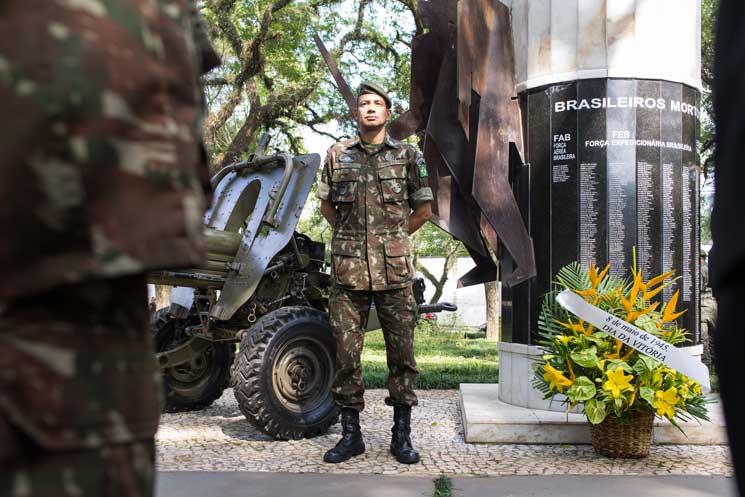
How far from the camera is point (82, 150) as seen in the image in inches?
36.2

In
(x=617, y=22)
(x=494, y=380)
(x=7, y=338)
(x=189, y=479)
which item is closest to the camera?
(x=7, y=338)

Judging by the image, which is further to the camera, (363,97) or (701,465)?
(363,97)

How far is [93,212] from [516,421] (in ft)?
12.9

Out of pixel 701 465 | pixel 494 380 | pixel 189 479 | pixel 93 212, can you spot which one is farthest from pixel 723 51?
pixel 494 380

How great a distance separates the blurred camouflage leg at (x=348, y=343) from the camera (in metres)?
4.29

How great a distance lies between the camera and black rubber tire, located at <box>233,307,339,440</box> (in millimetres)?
4484

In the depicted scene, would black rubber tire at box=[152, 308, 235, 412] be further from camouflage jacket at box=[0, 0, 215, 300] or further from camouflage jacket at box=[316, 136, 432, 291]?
camouflage jacket at box=[0, 0, 215, 300]

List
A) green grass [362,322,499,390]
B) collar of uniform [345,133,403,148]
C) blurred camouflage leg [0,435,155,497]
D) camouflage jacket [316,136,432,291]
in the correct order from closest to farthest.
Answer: blurred camouflage leg [0,435,155,497], camouflage jacket [316,136,432,291], collar of uniform [345,133,403,148], green grass [362,322,499,390]

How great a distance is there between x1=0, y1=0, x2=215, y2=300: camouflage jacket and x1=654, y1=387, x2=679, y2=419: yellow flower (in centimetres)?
347

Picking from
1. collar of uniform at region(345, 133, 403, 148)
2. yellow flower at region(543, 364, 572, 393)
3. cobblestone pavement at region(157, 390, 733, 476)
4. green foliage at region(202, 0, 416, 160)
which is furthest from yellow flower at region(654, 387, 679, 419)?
green foliage at region(202, 0, 416, 160)

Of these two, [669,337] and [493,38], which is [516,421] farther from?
[493,38]

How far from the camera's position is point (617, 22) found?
4.93 metres

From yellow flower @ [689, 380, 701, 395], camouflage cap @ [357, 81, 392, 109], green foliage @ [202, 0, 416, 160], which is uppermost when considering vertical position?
green foliage @ [202, 0, 416, 160]

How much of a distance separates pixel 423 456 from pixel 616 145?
2.25 metres
